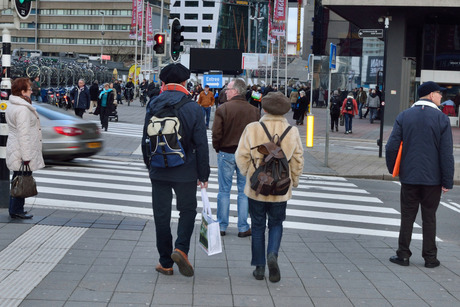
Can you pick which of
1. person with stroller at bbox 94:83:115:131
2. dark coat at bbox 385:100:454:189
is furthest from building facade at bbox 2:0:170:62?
dark coat at bbox 385:100:454:189

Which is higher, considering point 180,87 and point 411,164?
point 180,87

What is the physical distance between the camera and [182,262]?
6.27m

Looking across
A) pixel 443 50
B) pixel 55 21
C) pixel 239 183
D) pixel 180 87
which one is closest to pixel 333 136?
pixel 443 50

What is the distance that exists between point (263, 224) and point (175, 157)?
40.1 inches

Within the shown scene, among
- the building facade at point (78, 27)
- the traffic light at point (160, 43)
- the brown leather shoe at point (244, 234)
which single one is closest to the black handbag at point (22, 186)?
the brown leather shoe at point (244, 234)

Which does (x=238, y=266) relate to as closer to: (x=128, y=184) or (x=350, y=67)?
(x=128, y=184)

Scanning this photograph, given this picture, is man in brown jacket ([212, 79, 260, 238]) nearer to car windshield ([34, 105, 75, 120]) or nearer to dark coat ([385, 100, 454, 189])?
dark coat ([385, 100, 454, 189])

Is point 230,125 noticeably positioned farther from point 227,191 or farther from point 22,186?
point 22,186

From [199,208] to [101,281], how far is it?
196 inches

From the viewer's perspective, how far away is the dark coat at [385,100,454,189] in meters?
7.25

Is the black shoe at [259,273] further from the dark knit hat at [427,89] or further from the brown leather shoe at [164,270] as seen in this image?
the dark knit hat at [427,89]

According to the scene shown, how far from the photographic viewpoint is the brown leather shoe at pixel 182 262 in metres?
6.25

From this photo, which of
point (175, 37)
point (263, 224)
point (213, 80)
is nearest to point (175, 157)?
point (263, 224)

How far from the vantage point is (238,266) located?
22.7ft
